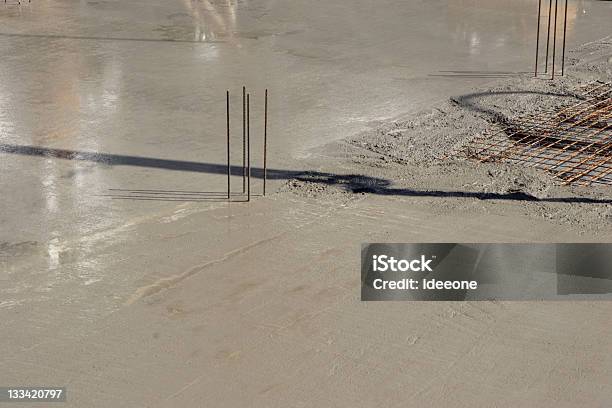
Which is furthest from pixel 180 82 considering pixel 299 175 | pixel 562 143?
pixel 562 143

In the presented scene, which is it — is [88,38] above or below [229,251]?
above

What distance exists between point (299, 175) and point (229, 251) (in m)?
2.41

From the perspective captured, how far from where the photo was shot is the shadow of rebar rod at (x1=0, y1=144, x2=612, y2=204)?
12.1 meters

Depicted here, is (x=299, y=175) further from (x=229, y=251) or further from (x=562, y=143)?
(x=562, y=143)

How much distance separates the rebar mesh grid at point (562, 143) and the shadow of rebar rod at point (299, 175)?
99 cm

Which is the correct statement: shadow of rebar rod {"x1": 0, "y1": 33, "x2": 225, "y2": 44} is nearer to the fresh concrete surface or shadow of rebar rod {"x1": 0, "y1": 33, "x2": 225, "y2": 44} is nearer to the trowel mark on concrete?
the fresh concrete surface

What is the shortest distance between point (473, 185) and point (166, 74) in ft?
21.5

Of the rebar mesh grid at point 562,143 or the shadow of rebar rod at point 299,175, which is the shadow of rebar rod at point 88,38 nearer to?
the shadow of rebar rod at point 299,175

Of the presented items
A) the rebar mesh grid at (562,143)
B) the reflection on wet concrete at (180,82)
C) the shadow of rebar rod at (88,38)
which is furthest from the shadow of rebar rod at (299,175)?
the shadow of rebar rod at (88,38)

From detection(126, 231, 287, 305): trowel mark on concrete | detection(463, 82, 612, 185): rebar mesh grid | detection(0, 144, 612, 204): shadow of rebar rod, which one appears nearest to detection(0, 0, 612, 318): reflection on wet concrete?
detection(0, 144, 612, 204): shadow of rebar rod

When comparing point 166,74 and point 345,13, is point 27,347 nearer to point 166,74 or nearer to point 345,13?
point 166,74

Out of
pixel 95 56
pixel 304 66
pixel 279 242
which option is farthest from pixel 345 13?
pixel 279 242

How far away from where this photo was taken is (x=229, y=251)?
34.4 ft

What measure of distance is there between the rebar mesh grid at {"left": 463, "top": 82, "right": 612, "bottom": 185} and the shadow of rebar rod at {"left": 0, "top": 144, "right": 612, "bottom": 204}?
0.99m
